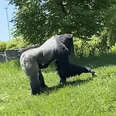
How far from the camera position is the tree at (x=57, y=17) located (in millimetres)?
18766

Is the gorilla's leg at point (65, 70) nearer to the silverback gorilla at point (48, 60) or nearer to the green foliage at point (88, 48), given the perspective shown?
the silverback gorilla at point (48, 60)

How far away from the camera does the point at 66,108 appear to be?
8.66 metres

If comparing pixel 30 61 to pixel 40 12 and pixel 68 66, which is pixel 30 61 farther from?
pixel 40 12

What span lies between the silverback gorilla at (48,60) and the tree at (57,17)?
23.9ft

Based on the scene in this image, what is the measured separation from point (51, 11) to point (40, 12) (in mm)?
588

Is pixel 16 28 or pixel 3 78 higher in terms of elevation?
pixel 16 28

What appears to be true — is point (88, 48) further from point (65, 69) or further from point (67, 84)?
point (67, 84)

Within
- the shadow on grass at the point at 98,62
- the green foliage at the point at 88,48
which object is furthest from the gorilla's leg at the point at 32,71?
the green foliage at the point at 88,48

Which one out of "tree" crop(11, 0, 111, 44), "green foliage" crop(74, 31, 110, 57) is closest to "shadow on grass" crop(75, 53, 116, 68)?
"tree" crop(11, 0, 111, 44)

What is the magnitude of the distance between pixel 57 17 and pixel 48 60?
7.90 m

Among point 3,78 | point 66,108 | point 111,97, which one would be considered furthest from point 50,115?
point 3,78

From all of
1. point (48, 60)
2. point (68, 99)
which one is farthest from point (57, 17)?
point (68, 99)

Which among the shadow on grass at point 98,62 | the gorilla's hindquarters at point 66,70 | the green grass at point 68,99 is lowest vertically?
the shadow on grass at point 98,62

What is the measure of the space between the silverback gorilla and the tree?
7.30 m
